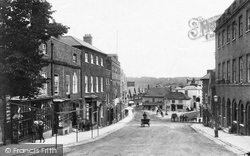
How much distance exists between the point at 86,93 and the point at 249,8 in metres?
20.4

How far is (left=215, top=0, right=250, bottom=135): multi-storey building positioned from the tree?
1610 cm

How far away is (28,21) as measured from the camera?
608 inches

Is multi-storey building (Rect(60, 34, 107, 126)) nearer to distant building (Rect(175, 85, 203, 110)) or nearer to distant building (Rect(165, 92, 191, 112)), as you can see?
distant building (Rect(165, 92, 191, 112))

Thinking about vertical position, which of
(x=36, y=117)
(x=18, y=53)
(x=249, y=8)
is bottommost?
(x=36, y=117)

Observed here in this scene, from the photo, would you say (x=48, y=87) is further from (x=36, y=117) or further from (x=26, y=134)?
(x=26, y=134)

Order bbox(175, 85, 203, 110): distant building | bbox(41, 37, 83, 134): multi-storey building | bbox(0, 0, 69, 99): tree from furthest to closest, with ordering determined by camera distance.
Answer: bbox(175, 85, 203, 110): distant building, bbox(41, 37, 83, 134): multi-storey building, bbox(0, 0, 69, 99): tree

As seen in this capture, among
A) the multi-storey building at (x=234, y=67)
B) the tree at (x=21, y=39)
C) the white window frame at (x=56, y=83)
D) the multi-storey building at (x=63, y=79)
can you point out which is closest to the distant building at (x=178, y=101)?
the multi-storey building at (x=234, y=67)

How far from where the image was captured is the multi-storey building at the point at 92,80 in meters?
35.7

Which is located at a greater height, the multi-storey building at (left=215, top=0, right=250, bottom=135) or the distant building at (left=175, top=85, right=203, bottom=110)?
the multi-storey building at (left=215, top=0, right=250, bottom=135)

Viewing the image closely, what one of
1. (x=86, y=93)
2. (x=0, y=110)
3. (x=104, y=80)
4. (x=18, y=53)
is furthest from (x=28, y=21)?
(x=104, y=80)

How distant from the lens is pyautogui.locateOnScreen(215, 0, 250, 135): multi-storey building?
24.9 m

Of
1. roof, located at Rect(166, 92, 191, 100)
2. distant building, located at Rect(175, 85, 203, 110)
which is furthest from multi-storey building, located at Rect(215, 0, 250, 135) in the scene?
distant building, located at Rect(175, 85, 203, 110)

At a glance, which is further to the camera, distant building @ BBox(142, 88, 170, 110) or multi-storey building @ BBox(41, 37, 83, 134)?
distant building @ BBox(142, 88, 170, 110)

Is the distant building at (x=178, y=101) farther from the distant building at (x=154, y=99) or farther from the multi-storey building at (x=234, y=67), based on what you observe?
the multi-storey building at (x=234, y=67)
